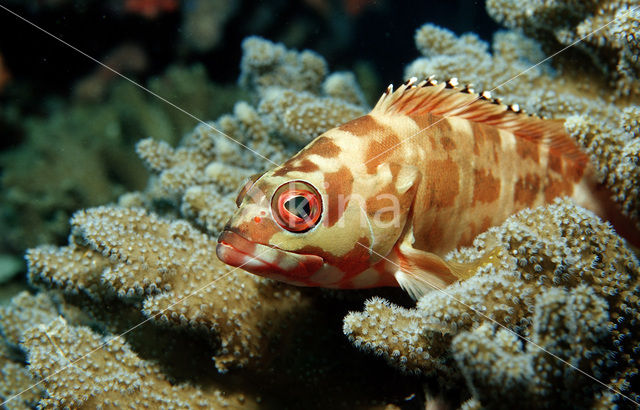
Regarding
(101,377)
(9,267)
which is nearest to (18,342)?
(101,377)

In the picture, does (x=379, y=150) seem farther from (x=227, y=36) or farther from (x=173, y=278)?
(x=227, y=36)

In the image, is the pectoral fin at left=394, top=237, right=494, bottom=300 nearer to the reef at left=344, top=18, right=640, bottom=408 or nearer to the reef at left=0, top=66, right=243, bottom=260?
the reef at left=344, top=18, right=640, bottom=408

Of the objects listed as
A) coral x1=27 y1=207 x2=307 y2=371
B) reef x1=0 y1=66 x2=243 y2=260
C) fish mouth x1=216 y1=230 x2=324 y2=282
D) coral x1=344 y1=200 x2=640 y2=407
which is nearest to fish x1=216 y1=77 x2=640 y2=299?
fish mouth x1=216 y1=230 x2=324 y2=282

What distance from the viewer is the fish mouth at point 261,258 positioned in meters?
2.06

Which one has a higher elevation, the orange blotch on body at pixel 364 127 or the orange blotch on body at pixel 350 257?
the orange blotch on body at pixel 364 127

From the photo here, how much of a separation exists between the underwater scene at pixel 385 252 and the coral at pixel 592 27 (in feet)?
0.05

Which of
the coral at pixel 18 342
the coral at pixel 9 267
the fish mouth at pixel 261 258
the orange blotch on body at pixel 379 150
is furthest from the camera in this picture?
the coral at pixel 9 267

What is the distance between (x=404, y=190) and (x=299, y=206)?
60 centimetres

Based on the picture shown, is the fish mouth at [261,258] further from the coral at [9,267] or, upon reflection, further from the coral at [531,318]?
the coral at [9,267]

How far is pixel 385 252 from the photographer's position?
2.32 metres

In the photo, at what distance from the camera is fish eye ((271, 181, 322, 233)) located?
6.86ft

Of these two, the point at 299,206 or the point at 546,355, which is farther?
the point at 299,206

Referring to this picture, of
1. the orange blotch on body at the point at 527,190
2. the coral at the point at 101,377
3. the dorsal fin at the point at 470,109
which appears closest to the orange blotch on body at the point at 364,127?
the dorsal fin at the point at 470,109

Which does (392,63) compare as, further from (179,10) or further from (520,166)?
(520,166)
